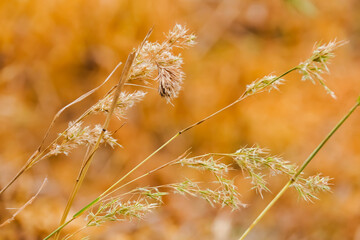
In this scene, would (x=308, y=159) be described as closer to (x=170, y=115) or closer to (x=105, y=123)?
(x=105, y=123)

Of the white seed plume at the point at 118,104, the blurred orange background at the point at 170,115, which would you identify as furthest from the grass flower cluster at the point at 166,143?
the blurred orange background at the point at 170,115

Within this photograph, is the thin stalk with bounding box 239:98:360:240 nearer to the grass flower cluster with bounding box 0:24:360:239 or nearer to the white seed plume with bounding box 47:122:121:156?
the grass flower cluster with bounding box 0:24:360:239

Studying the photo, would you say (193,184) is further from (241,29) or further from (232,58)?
(241,29)

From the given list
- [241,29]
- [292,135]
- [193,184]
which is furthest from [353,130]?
[193,184]

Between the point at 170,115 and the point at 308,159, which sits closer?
the point at 308,159

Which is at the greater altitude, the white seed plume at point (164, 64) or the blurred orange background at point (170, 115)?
the blurred orange background at point (170, 115)

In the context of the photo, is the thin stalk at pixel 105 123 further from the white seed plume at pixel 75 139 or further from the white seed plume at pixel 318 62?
the white seed plume at pixel 318 62

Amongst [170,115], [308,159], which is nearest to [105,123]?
[308,159]

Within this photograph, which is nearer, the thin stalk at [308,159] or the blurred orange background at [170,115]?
the thin stalk at [308,159]
